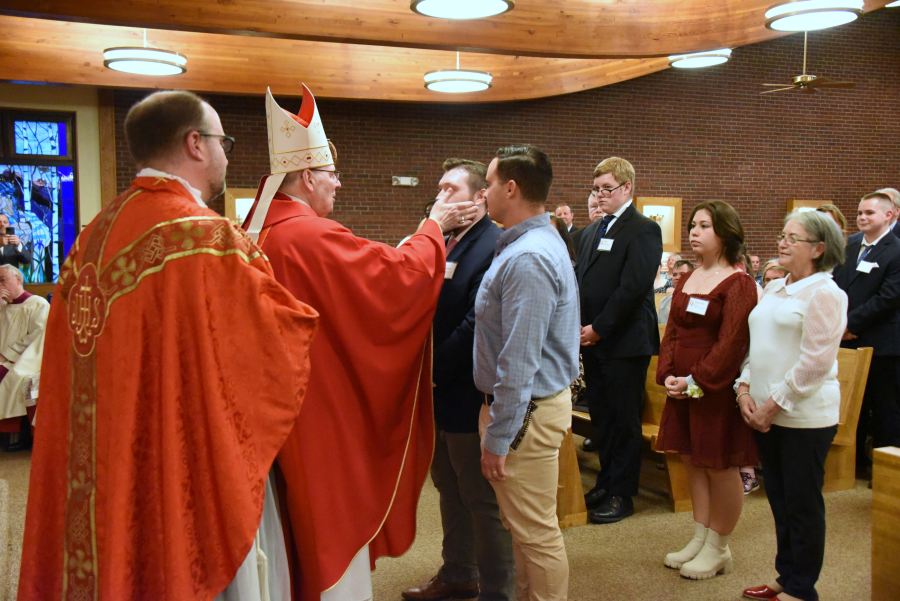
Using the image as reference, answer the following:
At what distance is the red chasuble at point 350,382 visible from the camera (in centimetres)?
213

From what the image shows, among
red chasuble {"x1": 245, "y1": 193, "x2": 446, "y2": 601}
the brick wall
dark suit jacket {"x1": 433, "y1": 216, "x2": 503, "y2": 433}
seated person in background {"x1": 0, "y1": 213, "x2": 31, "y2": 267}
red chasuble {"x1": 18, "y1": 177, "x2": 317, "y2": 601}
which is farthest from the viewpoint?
the brick wall

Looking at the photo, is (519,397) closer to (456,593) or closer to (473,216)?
(473,216)

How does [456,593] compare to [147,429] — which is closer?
[147,429]

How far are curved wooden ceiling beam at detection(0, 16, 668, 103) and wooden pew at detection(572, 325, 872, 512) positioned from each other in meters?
5.85

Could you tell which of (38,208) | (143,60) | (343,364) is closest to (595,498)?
(343,364)

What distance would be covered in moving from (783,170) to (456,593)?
37.7 feet

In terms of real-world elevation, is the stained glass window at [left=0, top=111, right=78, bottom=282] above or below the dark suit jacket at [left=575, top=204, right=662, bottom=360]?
above

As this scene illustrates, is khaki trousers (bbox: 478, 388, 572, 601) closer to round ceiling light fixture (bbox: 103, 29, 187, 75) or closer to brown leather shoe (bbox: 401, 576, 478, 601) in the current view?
brown leather shoe (bbox: 401, 576, 478, 601)

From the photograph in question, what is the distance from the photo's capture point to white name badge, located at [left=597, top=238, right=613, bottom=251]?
13.0 feet

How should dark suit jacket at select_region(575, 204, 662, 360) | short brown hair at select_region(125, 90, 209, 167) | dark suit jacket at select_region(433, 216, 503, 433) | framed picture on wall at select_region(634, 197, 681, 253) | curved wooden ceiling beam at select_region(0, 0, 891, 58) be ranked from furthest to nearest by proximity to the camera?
framed picture on wall at select_region(634, 197, 681, 253), curved wooden ceiling beam at select_region(0, 0, 891, 58), dark suit jacket at select_region(575, 204, 662, 360), dark suit jacket at select_region(433, 216, 503, 433), short brown hair at select_region(125, 90, 209, 167)

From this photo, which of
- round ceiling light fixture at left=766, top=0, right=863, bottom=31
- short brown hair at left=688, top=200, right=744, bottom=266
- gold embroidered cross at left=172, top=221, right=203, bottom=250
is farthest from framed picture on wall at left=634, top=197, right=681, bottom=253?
gold embroidered cross at left=172, top=221, right=203, bottom=250

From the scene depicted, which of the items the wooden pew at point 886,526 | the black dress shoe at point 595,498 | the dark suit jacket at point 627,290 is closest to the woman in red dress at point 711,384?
the wooden pew at point 886,526

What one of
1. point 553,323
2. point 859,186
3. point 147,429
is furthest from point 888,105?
point 147,429

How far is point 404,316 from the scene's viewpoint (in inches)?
89.6
